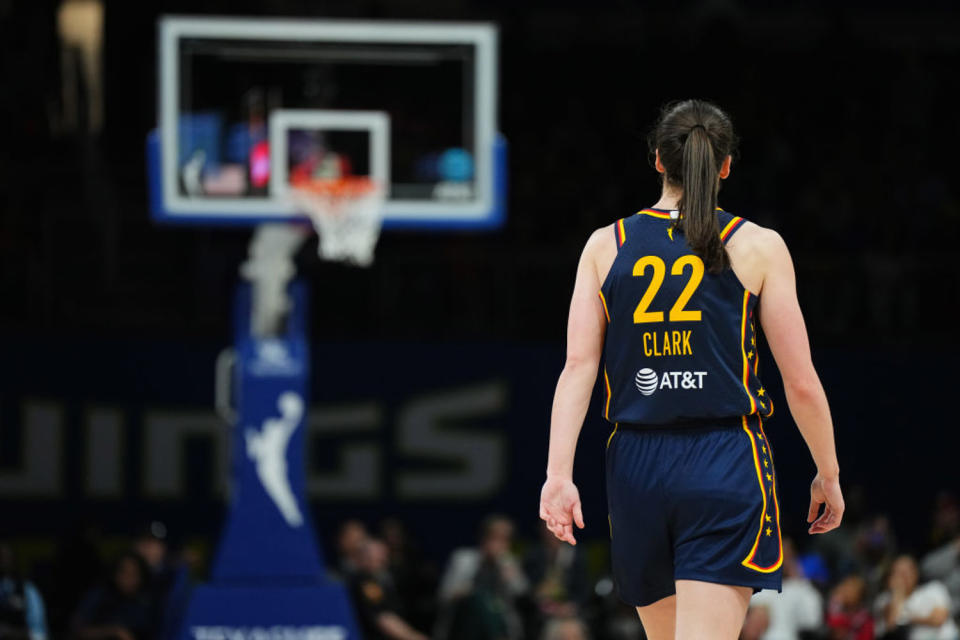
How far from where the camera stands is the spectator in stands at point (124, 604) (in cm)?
1256

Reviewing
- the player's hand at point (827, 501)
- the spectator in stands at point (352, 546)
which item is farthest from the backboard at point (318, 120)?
the player's hand at point (827, 501)

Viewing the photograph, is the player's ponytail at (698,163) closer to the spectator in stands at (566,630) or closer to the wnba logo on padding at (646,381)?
the wnba logo on padding at (646,381)

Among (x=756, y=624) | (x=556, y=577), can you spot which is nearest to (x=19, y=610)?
(x=556, y=577)

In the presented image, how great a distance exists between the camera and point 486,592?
13094mm

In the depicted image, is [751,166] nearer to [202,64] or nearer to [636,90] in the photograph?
[636,90]

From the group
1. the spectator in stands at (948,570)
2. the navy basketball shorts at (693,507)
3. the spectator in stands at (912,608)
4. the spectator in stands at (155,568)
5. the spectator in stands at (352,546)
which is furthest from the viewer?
the spectator in stands at (352,546)

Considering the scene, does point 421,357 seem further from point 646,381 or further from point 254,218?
point 646,381

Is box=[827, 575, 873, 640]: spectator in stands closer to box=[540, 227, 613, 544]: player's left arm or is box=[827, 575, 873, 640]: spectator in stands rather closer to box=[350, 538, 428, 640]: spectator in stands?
box=[350, 538, 428, 640]: spectator in stands

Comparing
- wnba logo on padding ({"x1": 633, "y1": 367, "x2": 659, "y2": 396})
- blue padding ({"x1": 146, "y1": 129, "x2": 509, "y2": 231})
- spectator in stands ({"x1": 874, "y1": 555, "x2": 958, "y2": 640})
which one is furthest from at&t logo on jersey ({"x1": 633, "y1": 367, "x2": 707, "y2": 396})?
blue padding ({"x1": 146, "y1": 129, "x2": 509, "y2": 231})

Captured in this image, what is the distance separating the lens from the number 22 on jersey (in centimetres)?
427

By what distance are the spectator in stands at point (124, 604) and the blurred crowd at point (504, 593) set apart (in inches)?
0.4

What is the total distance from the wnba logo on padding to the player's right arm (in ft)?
1.03

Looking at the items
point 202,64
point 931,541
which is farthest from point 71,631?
point 931,541

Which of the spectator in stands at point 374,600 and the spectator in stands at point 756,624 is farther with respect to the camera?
the spectator in stands at point 374,600
